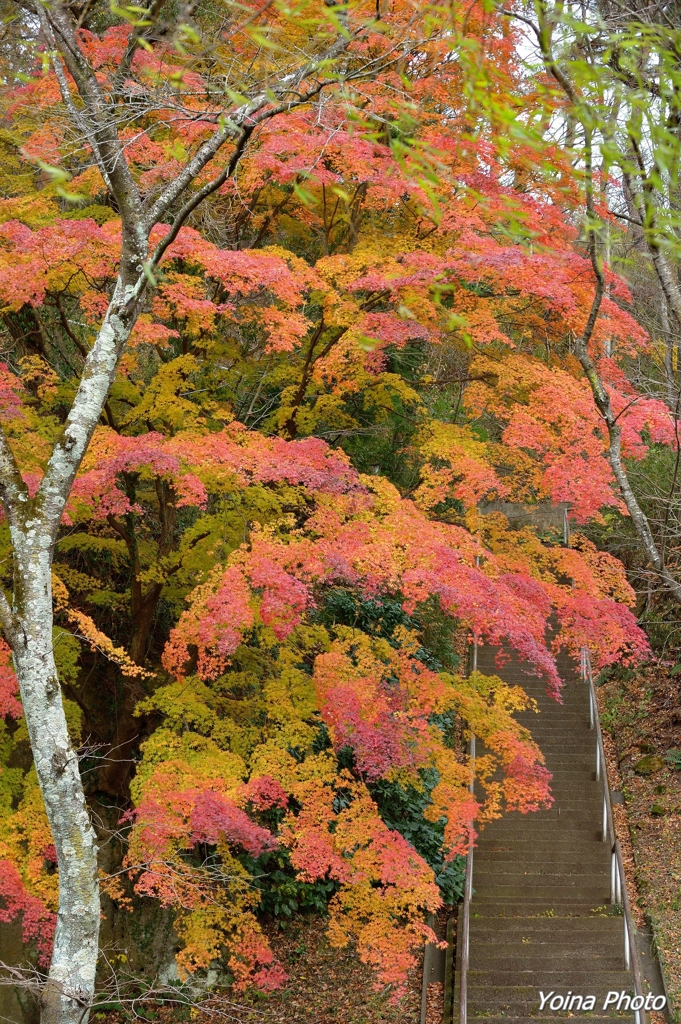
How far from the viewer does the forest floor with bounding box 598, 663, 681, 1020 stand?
1097 centimetres

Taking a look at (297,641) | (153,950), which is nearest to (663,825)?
(297,641)

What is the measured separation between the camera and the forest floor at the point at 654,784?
1097 cm

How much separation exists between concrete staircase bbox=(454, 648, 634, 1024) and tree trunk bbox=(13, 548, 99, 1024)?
6047 millimetres

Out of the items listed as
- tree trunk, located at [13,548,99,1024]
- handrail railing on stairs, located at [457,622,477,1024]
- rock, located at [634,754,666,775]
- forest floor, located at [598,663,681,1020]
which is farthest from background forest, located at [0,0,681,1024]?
rock, located at [634,754,666,775]

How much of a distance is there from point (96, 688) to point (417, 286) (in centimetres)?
716

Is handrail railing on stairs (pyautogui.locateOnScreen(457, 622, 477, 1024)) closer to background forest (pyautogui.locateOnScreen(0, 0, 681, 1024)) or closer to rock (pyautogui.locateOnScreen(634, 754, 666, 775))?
background forest (pyautogui.locateOnScreen(0, 0, 681, 1024))

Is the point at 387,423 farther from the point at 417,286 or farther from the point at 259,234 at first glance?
the point at 417,286

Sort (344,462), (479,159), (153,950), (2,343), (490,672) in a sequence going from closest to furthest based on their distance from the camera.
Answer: (344,462) → (479,159) → (153,950) → (2,343) → (490,672)

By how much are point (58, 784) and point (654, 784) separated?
10793mm

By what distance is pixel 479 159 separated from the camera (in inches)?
374

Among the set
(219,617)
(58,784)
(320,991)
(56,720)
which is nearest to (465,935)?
(320,991)

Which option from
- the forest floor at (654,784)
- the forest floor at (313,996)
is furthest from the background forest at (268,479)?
the forest floor at (654,784)

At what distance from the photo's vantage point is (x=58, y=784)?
5.10 metres

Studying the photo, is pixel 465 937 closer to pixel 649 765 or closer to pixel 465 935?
pixel 465 935
